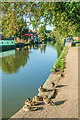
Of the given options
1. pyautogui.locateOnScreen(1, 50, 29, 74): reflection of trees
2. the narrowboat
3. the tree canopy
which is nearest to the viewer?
the tree canopy

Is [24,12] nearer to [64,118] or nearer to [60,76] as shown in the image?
[64,118]

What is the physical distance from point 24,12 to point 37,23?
585 millimetres

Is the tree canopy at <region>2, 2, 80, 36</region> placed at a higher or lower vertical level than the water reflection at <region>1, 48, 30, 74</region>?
higher

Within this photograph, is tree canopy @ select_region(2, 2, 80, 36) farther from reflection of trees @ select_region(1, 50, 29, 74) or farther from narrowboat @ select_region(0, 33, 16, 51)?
narrowboat @ select_region(0, 33, 16, 51)

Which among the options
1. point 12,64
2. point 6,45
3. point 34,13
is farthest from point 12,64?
point 6,45

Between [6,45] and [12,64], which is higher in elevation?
[6,45]

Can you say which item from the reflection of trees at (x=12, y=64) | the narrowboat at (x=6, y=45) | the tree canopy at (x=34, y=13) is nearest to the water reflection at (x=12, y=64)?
the reflection of trees at (x=12, y=64)

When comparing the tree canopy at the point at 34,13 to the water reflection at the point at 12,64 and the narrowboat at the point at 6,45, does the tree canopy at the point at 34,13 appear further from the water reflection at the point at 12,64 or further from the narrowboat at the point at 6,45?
the narrowboat at the point at 6,45

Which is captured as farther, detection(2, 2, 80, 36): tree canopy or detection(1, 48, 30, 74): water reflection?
detection(1, 48, 30, 74): water reflection

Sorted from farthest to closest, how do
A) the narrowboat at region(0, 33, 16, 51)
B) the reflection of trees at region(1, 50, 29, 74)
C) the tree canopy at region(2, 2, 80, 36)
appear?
1. the narrowboat at region(0, 33, 16, 51)
2. the reflection of trees at region(1, 50, 29, 74)
3. the tree canopy at region(2, 2, 80, 36)

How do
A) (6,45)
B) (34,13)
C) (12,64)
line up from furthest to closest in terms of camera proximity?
1. (6,45)
2. (12,64)
3. (34,13)

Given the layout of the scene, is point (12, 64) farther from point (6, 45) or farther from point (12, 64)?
point (6, 45)

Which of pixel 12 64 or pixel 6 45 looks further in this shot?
pixel 6 45

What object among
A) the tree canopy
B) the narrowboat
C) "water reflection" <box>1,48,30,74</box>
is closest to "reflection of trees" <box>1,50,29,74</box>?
"water reflection" <box>1,48,30,74</box>
